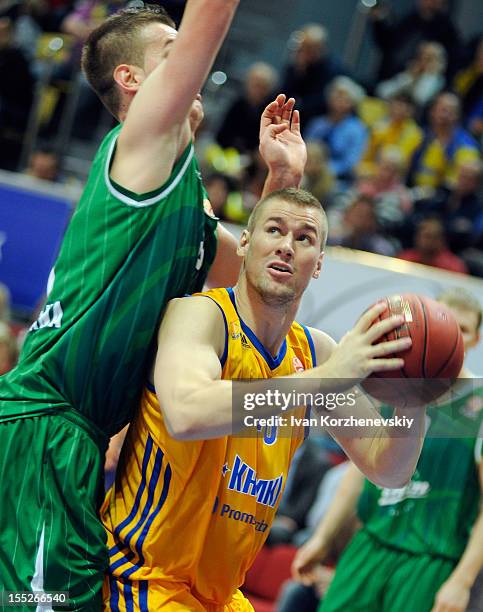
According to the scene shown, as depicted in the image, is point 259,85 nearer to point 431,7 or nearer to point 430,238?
point 431,7

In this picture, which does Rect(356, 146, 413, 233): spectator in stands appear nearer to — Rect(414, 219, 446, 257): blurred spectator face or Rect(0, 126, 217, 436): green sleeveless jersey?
Rect(414, 219, 446, 257): blurred spectator face

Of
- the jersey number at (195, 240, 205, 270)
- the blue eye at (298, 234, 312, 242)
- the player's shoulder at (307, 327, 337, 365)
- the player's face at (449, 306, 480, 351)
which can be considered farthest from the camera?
the player's face at (449, 306, 480, 351)

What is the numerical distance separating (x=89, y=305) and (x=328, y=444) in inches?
209

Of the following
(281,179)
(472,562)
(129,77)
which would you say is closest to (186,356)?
(129,77)

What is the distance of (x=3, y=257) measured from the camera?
31.8 feet

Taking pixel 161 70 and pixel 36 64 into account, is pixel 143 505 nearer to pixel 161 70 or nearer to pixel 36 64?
pixel 161 70

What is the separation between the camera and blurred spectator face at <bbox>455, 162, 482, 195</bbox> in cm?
1010

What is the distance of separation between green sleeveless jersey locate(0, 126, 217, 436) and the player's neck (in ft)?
0.77

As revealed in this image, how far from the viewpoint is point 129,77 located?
3713mm

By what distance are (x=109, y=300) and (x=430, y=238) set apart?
→ 6.30 metres

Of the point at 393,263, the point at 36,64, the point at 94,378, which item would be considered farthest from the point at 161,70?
the point at 36,64

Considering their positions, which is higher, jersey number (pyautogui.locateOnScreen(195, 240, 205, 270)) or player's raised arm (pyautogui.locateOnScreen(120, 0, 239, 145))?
player's raised arm (pyautogui.locateOnScreen(120, 0, 239, 145))

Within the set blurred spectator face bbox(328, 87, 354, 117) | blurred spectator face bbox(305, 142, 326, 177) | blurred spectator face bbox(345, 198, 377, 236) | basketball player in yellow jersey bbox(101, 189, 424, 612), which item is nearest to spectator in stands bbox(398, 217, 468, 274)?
blurred spectator face bbox(345, 198, 377, 236)

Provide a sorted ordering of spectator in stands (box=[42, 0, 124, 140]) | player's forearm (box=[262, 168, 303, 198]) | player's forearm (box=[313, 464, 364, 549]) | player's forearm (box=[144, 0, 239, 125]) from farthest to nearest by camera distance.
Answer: spectator in stands (box=[42, 0, 124, 140]) < player's forearm (box=[313, 464, 364, 549]) < player's forearm (box=[262, 168, 303, 198]) < player's forearm (box=[144, 0, 239, 125])
